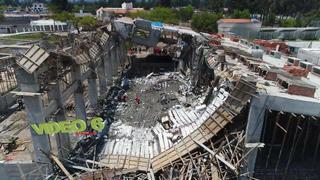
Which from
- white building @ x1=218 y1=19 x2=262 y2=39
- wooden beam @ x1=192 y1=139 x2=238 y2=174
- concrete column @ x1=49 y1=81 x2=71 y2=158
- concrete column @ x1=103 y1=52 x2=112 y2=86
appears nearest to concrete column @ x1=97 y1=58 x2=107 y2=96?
concrete column @ x1=103 y1=52 x2=112 y2=86

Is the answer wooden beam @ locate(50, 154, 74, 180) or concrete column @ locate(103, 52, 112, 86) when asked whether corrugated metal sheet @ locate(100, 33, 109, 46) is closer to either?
concrete column @ locate(103, 52, 112, 86)

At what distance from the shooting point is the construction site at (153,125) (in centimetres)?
1462

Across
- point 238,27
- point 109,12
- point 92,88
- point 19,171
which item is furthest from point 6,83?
point 238,27

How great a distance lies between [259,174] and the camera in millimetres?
16297

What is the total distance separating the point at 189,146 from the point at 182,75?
2130 cm

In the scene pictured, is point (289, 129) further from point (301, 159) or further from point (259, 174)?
point (259, 174)

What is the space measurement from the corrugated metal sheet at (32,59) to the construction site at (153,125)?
47 millimetres

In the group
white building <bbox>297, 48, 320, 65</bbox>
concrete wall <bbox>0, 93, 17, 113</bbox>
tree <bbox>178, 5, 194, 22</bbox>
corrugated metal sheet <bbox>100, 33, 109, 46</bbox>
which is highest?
tree <bbox>178, 5, 194, 22</bbox>

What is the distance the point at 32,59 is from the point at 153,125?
11.2m

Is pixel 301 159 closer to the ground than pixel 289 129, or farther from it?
closer to the ground

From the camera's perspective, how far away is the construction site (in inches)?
576

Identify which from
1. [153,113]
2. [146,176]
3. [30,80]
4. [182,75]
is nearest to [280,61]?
[182,75]

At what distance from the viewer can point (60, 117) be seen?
1666 cm

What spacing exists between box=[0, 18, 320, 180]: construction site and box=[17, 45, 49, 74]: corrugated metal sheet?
5cm
